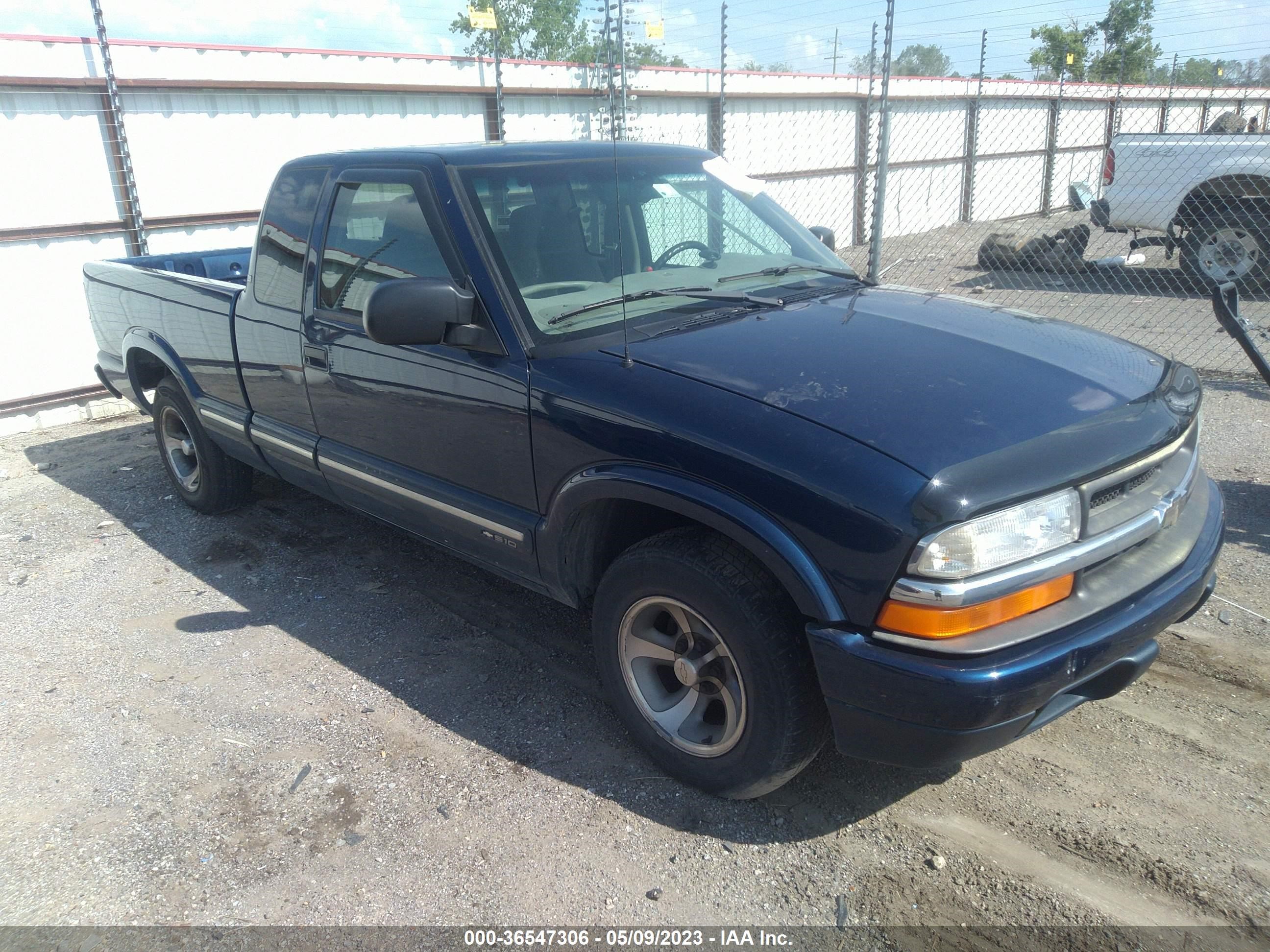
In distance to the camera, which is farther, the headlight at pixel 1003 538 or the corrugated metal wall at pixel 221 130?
the corrugated metal wall at pixel 221 130

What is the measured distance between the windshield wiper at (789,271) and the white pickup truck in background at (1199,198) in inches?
311

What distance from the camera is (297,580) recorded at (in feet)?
15.4

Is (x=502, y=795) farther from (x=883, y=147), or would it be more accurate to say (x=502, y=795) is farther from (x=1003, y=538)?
(x=883, y=147)

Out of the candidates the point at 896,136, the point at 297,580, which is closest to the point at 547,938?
the point at 297,580

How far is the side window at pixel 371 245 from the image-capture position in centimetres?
355

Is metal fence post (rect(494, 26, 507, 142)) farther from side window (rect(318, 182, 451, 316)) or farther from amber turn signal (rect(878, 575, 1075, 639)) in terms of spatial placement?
amber turn signal (rect(878, 575, 1075, 639))

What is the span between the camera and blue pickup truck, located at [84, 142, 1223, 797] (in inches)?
92.3

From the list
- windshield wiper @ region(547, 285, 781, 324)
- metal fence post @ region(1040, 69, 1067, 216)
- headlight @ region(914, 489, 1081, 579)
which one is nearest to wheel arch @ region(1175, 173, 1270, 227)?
windshield wiper @ region(547, 285, 781, 324)

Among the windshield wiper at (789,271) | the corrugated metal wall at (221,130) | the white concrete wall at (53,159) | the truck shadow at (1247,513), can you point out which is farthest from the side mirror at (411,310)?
the white concrete wall at (53,159)

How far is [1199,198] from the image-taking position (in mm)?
10602

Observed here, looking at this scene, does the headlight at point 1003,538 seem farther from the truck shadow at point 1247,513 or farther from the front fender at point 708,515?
the truck shadow at point 1247,513

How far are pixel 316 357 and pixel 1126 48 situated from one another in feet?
86.4

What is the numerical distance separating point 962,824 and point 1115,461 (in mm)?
1166

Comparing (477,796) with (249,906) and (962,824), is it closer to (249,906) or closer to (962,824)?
(249,906)
